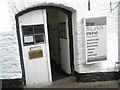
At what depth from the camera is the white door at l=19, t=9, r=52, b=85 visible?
463cm

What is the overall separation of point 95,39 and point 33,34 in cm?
201

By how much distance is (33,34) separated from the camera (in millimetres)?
4793

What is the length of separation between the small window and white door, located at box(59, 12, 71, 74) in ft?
3.11

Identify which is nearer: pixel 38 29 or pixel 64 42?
pixel 38 29

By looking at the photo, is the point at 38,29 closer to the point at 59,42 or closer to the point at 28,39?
the point at 28,39

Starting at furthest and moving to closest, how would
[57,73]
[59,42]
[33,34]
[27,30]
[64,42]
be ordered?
1. [59,42]
2. [57,73]
3. [64,42]
4. [33,34]
5. [27,30]

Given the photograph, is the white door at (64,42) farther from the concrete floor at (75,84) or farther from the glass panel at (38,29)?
the glass panel at (38,29)

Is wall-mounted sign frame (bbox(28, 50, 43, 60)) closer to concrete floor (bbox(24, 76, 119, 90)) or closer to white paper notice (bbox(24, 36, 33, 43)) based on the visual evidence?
white paper notice (bbox(24, 36, 33, 43))

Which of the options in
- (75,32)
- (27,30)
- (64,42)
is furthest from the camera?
(64,42)

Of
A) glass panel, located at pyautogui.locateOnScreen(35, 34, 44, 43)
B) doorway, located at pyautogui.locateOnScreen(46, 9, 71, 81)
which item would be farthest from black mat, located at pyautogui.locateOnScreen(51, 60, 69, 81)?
glass panel, located at pyautogui.locateOnScreen(35, 34, 44, 43)

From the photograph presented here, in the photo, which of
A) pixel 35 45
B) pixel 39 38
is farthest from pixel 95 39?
pixel 35 45

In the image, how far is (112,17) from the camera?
16.2ft

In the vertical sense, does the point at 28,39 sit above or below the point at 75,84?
above

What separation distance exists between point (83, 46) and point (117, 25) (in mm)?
1369
